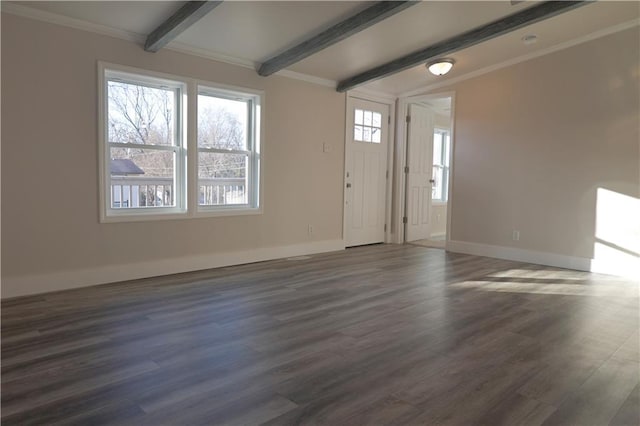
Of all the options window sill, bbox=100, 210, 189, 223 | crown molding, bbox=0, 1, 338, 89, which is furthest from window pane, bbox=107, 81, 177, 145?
window sill, bbox=100, 210, 189, 223

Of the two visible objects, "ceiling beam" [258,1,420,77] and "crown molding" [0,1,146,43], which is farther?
"ceiling beam" [258,1,420,77]

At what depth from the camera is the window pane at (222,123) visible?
4.75 m

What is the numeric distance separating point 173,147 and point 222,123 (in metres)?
0.69

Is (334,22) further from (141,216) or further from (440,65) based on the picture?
(141,216)

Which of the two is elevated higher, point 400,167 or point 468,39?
point 468,39

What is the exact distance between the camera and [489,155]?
233 inches

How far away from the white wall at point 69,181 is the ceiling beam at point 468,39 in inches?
55.2

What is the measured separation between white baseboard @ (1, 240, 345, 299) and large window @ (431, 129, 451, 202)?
3751 millimetres

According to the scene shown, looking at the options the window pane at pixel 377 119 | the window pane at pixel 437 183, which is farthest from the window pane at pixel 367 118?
the window pane at pixel 437 183

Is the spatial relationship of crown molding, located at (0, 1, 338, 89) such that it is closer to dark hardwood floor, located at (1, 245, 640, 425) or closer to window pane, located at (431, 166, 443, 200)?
dark hardwood floor, located at (1, 245, 640, 425)

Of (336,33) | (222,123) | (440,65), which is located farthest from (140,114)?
(440,65)

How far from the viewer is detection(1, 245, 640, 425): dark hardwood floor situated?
189 cm

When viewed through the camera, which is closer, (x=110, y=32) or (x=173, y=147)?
(x=110, y=32)

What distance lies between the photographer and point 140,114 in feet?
14.1
